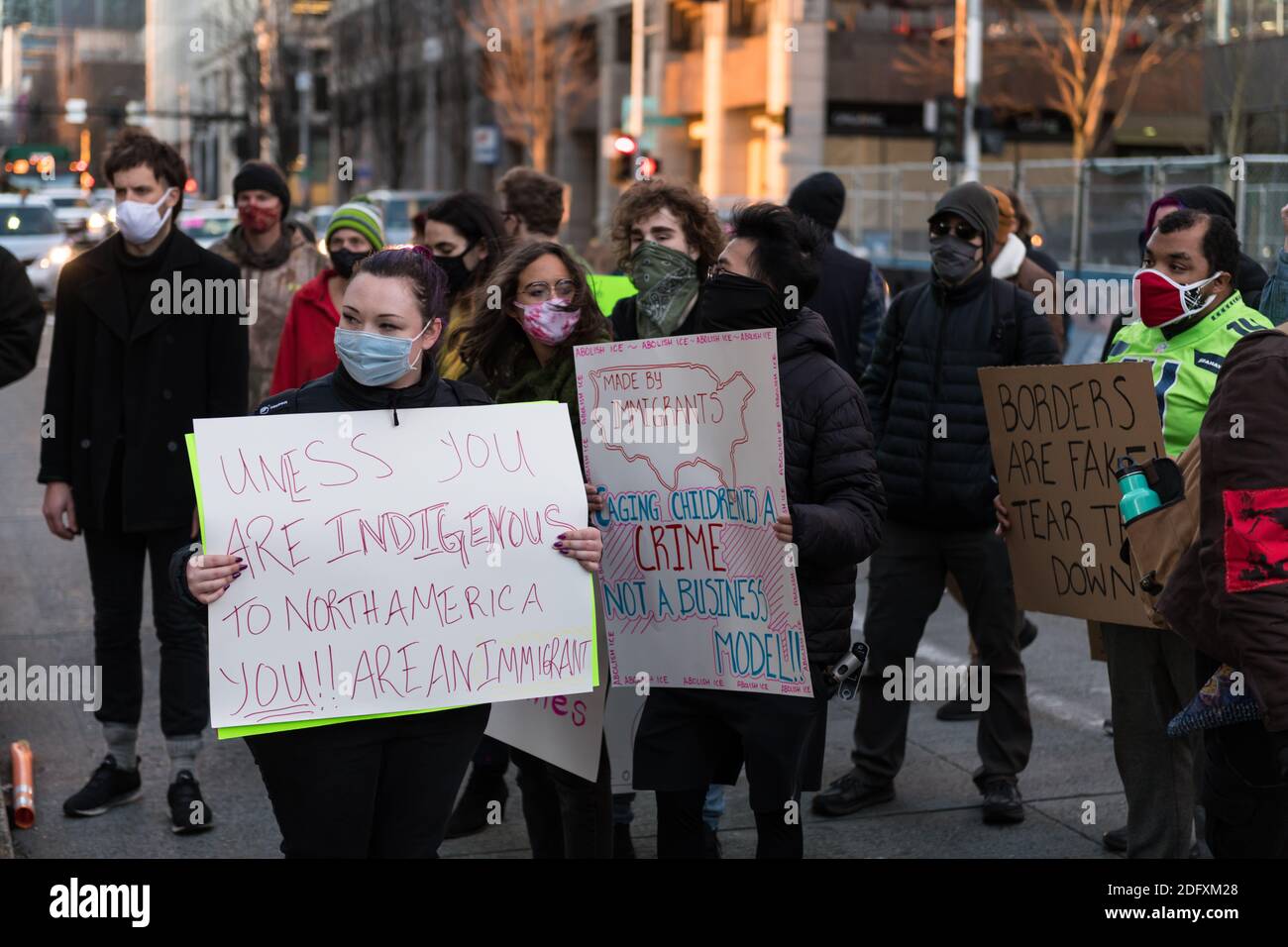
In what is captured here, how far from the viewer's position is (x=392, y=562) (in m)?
3.66

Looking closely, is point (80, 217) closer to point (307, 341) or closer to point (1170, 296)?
point (307, 341)

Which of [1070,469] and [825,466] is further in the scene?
[1070,469]

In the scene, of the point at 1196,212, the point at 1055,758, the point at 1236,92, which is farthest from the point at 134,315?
the point at 1236,92

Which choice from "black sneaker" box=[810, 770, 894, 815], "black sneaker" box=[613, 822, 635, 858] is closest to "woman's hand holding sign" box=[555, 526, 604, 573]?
"black sneaker" box=[613, 822, 635, 858]

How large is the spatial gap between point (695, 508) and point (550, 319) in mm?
689

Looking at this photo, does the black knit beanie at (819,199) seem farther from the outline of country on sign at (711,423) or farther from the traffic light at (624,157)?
the traffic light at (624,157)

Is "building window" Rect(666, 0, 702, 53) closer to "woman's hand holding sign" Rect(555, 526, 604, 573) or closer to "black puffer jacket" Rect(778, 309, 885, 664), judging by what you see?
"black puffer jacket" Rect(778, 309, 885, 664)

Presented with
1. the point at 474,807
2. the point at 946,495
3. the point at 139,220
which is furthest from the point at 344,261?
the point at 946,495

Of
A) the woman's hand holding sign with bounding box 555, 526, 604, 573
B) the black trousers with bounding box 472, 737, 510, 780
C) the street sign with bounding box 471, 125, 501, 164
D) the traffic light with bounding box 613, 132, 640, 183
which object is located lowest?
→ the black trousers with bounding box 472, 737, 510, 780

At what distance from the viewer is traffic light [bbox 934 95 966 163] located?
2702cm

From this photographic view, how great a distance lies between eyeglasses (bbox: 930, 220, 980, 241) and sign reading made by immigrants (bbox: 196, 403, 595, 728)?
7.93 feet

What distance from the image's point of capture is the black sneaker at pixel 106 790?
5.72m

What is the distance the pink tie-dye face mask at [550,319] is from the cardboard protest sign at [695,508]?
23 centimetres

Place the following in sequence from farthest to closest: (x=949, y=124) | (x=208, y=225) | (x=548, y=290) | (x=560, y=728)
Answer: (x=208, y=225) → (x=949, y=124) → (x=548, y=290) → (x=560, y=728)
